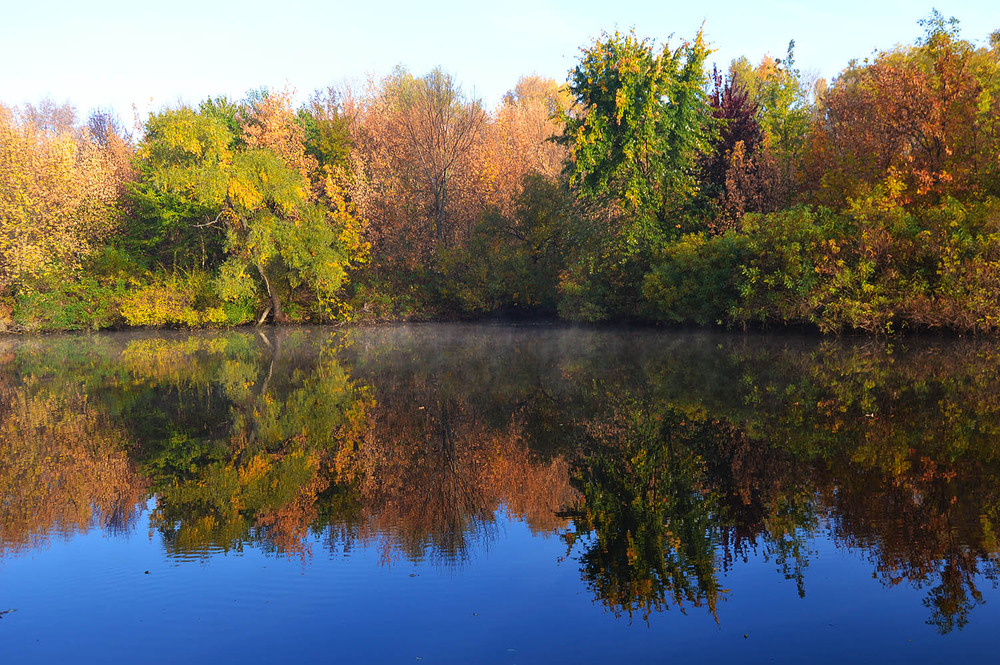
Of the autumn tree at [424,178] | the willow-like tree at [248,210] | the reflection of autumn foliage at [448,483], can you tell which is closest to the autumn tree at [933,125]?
the reflection of autumn foliage at [448,483]

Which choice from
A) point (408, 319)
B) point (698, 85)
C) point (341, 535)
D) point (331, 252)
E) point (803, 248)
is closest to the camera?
point (341, 535)

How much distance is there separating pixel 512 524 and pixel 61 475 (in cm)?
624

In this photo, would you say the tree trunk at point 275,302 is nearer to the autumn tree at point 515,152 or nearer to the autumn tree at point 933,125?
the autumn tree at point 515,152

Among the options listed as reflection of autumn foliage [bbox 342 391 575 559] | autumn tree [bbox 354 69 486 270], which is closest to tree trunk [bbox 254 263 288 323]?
autumn tree [bbox 354 69 486 270]

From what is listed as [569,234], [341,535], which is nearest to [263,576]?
[341,535]

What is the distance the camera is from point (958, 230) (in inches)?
834

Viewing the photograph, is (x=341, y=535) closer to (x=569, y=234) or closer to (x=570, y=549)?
(x=570, y=549)

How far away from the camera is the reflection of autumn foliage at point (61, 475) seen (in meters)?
7.39

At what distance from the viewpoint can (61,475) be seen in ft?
29.7

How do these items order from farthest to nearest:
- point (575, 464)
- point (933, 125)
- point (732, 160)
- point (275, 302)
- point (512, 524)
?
point (275, 302), point (732, 160), point (933, 125), point (575, 464), point (512, 524)

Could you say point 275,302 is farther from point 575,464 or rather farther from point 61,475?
point 575,464

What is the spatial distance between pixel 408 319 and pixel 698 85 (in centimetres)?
2002

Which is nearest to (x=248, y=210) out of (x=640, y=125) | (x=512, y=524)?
(x=640, y=125)

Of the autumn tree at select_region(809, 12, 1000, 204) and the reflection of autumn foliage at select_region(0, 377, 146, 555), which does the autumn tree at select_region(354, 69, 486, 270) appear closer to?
the autumn tree at select_region(809, 12, 1000, 204)
